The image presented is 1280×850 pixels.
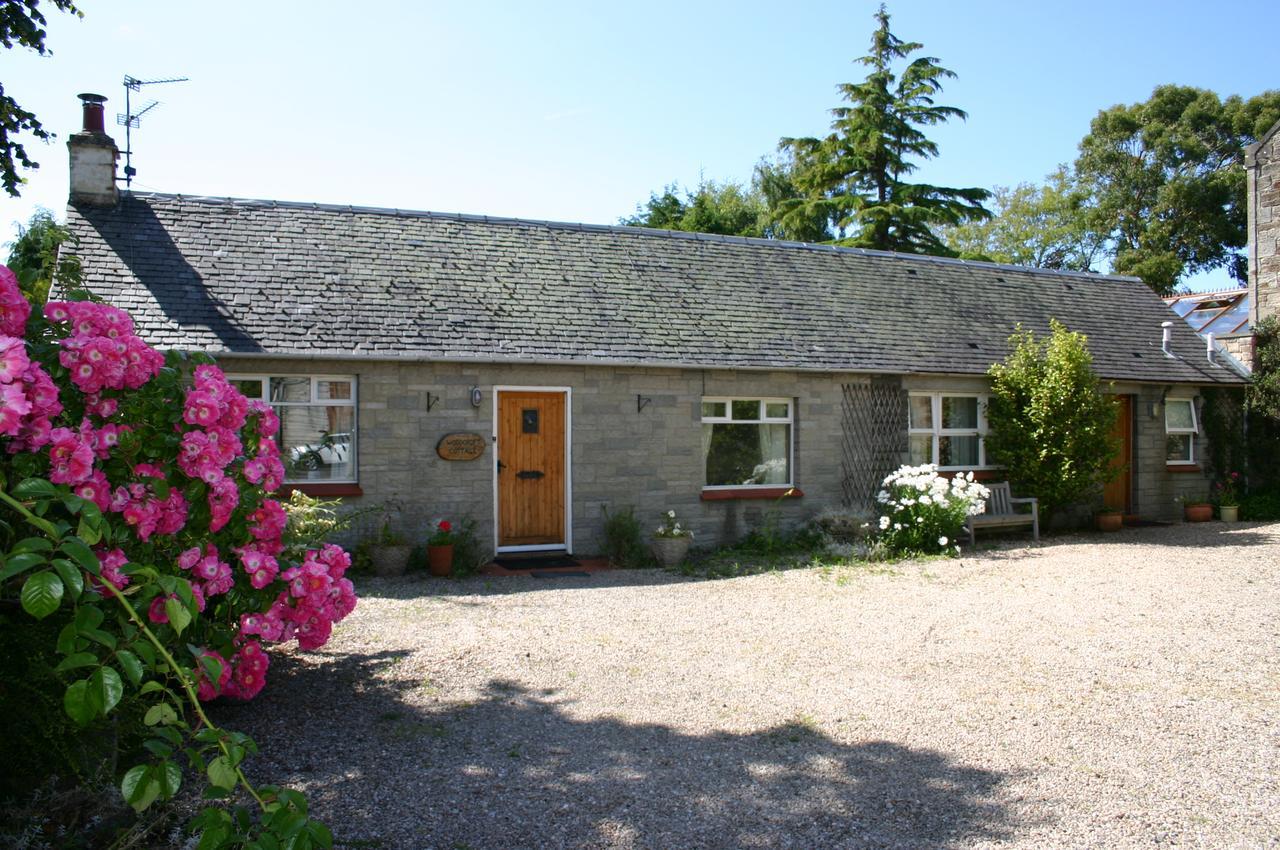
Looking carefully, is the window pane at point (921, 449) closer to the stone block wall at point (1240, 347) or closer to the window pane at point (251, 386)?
the stone block wall at point (1240, 347)

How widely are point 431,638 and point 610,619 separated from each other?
5.66 feet

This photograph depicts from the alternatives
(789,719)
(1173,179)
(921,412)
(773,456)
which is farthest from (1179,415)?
(1173,179)

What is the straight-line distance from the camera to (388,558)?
1088 cm

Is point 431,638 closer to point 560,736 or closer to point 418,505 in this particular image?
point 560,736

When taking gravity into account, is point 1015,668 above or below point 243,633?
below

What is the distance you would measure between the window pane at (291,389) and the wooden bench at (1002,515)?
9441mm

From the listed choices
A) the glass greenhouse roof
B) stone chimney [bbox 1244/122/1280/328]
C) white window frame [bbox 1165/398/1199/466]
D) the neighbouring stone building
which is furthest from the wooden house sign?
stone chimney [bbox 1244/122/1280/328]

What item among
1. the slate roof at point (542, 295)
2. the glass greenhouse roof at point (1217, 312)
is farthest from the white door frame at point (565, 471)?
the glass greenhouse roof at point (1217, 312)

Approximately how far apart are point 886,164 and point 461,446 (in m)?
23.6

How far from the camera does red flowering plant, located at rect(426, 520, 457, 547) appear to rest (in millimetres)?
11062

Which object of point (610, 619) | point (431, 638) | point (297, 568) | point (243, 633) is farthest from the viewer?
point (610, 619)

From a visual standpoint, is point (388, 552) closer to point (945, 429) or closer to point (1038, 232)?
point (945, 429)

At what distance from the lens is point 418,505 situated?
1155 cm

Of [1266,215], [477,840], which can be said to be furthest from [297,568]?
[1266,215]
